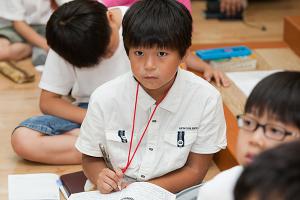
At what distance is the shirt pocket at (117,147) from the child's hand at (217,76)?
0.76 meters

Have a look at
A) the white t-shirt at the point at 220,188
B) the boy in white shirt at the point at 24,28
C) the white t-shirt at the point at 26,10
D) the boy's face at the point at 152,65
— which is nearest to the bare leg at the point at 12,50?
the boy in white shirt at the point at 24,28

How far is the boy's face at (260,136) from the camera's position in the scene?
3.58ft

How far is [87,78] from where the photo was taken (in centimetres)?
204

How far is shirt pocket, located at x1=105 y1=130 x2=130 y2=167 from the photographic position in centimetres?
162

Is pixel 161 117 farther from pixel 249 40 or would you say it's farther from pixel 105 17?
pixel 249 40

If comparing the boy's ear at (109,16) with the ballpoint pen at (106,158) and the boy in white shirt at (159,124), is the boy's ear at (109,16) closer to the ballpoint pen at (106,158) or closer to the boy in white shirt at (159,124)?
the boy in white shirt at (159,124)

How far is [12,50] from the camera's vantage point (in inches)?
108

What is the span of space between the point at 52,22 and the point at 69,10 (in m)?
0.06

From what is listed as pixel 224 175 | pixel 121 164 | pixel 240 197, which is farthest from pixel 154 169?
pixel 240 197

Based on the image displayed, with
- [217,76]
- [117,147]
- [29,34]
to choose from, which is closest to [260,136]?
[117,147]

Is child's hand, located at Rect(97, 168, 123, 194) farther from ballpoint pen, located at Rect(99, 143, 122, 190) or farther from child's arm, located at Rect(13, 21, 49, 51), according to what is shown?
child's arm, located at Rect(13, 21, 49, 51)

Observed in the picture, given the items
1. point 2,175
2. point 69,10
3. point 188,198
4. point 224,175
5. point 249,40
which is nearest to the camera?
point 224,175

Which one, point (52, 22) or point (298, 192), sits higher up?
point (298, 192)

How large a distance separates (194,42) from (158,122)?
142cm
